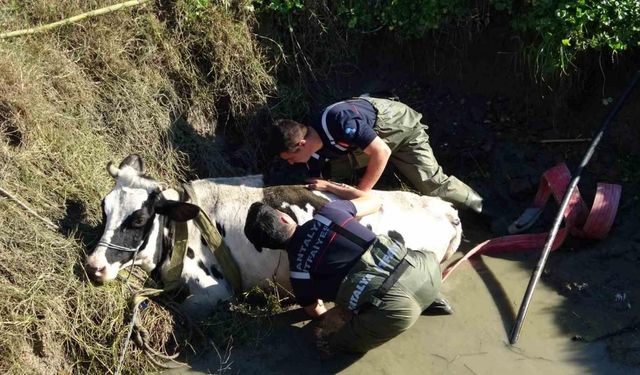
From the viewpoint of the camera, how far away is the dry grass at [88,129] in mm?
5359

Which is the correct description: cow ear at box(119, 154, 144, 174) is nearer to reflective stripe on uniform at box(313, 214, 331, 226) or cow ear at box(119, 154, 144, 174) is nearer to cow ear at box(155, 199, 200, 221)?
cow ear at box(155, 199, 200, 221)

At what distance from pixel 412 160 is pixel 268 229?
6.79 feet

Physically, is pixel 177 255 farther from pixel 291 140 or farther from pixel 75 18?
pixel 75 18

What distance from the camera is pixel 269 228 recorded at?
5.24 metres

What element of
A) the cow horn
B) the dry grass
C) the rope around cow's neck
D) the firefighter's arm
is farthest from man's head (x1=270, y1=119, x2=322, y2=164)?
the dry grass

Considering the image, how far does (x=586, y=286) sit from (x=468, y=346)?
117cm

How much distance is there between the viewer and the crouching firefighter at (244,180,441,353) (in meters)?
5.18

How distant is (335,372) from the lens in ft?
17.9

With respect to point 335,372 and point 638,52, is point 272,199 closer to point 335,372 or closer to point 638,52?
point 335,372

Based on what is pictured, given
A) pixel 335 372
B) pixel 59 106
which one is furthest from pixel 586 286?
pixel 59 106

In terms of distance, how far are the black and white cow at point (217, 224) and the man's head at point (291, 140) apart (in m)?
0.35

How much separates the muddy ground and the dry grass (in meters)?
0.85

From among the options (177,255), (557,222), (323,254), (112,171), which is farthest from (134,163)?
(557,222)

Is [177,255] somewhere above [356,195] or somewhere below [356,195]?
below
